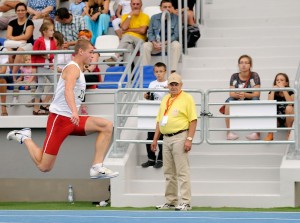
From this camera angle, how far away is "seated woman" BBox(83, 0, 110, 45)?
74.7 ft

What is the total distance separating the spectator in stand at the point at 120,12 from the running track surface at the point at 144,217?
6278mm

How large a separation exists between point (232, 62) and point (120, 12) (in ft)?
A: 8.90

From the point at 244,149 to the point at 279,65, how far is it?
8.42 feet

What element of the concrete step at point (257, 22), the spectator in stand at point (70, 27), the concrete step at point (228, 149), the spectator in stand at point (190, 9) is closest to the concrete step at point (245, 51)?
the spectator in stand at point (190, 9)

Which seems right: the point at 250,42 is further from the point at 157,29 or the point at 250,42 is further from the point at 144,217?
the point at 144,217

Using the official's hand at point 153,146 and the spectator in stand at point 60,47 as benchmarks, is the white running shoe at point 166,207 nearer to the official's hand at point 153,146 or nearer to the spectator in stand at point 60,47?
the official's hand at point 153,146

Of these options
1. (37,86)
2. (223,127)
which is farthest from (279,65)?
(37,86)

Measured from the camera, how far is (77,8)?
23.4 metres

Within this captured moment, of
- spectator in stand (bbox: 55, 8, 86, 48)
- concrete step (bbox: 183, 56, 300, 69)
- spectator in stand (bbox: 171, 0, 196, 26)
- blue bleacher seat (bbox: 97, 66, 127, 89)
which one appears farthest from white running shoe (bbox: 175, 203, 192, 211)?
spectator in stand (bbox: 55, 8, 86, 48)

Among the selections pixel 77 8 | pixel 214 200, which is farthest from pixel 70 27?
pixel 214 200

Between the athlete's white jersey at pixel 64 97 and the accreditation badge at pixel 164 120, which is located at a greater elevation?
the athlete's white jersey at pixel 64 97

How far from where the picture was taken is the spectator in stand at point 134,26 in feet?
70.0

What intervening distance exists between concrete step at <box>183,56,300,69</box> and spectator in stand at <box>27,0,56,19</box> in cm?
326

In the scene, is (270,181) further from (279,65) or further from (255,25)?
(255,25)
